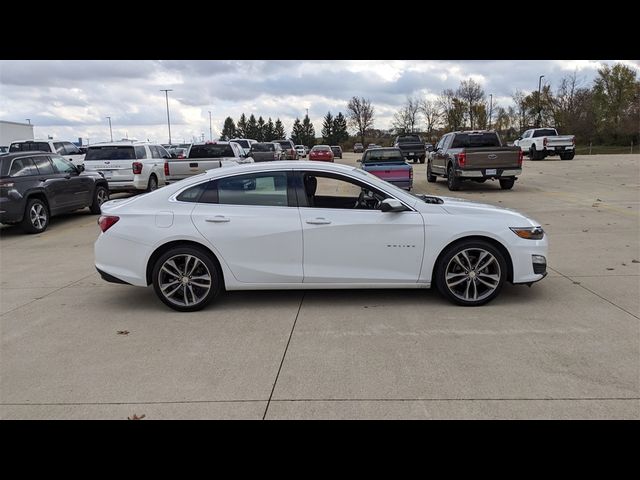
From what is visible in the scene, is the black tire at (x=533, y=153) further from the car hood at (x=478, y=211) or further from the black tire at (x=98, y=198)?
the car hood at (x=478, y=211)

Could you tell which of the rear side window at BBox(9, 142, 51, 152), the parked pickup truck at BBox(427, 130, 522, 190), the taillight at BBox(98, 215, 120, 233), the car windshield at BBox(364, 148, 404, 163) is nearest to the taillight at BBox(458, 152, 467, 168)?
the parked pickup truck at BBox(427, 130, 522, 190)

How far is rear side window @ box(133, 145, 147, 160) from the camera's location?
16.4 meters

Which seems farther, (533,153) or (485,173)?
(533,153)

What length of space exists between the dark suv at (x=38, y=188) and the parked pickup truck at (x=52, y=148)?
995 cm

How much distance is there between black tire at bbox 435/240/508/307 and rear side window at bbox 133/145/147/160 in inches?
Answer: 531

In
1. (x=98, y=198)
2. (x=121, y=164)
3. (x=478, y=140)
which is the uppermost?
Answer: (x=478, y=140)

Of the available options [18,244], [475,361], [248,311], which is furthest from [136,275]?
[18,244]

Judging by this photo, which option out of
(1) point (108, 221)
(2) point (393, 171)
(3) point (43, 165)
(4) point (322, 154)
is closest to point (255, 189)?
(1) point (108, 221)

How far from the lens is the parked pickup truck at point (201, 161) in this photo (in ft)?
48.3

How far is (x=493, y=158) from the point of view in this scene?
52.8 feet

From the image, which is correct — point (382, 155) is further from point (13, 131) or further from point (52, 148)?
point (13, 131)

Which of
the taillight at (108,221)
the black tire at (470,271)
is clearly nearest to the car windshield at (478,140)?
the black tire at (470,271)

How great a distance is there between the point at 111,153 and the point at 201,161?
3584 mm

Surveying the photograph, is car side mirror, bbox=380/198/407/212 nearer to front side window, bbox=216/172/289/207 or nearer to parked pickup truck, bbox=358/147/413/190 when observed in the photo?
front side window, bbox=216/172/289/207
